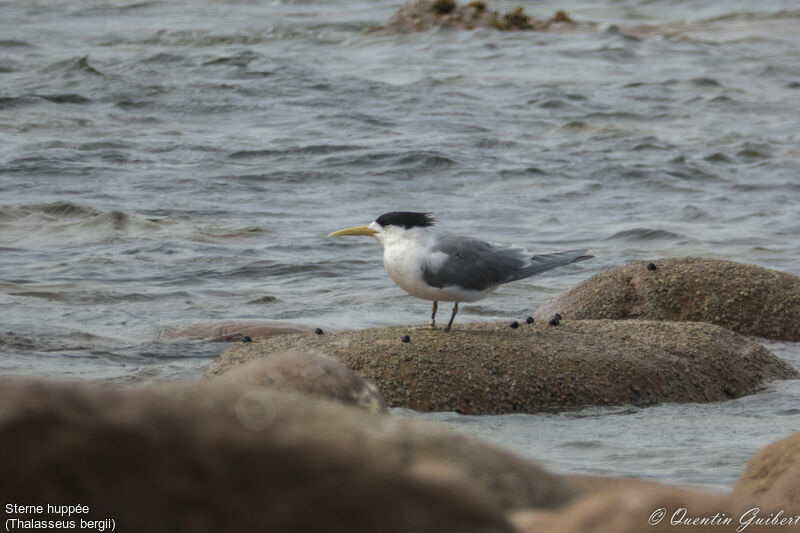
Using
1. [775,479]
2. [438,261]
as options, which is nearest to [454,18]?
[438,261]

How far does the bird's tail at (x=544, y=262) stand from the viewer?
6.90m

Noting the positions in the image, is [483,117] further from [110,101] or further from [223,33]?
[223,33]

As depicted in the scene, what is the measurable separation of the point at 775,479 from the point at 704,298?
180 inches

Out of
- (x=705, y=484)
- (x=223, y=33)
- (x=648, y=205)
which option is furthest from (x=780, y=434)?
(x=223, y=33)

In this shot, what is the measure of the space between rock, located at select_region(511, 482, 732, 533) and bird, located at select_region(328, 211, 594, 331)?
3.81m

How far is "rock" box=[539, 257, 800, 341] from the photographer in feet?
27.4

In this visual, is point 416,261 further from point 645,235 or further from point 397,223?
point 645,235

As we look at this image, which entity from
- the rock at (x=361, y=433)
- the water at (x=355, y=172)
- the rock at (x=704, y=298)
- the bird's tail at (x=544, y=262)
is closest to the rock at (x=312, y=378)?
the water at (x=355, y=172)

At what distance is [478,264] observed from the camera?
6.66 m

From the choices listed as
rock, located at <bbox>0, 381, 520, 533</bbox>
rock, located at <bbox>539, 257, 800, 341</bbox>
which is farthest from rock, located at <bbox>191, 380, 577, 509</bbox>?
rock, located at <bbox>539, 257, 800, 341</bbox>

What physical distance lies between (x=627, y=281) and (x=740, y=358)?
1.60 metres

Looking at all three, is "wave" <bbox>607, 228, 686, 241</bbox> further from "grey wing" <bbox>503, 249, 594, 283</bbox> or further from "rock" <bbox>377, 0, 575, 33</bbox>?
"rock" <bbox>377, 0, 575, 33</bbox>

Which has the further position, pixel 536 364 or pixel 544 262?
pixel 544 262

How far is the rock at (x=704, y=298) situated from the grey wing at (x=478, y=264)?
5.01ft
